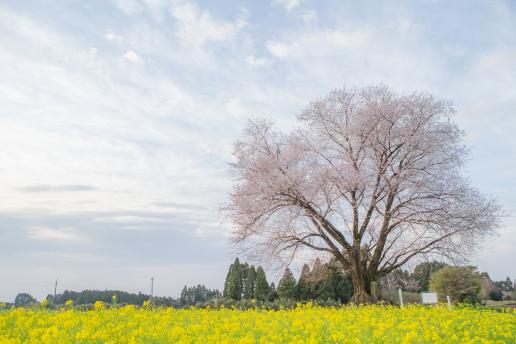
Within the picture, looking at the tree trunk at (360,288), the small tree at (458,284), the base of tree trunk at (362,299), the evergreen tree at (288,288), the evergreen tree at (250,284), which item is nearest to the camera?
the base of tree trunk at (362,299)

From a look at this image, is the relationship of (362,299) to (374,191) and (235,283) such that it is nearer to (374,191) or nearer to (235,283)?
(374,191)

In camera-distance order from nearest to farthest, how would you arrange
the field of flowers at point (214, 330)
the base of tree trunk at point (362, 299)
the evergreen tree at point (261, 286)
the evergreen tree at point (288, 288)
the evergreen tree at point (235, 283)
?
the field of flowers at point (214, 330) → the base of tree trunk at point (362, 299) → the evergreen tree at point (288, 288) → the evergreen tree at point (261, 286) → the evergreen tree at point (235, 283)

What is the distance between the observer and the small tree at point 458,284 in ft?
128

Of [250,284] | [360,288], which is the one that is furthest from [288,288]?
[360,288]

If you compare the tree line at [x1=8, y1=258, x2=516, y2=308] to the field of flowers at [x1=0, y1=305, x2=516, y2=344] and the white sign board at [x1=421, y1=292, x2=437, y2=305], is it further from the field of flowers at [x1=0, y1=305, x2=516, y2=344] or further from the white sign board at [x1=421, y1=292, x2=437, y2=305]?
the field of flowers at [x1=0, y1=305, x2=516, y2=344]

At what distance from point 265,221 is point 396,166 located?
689cm

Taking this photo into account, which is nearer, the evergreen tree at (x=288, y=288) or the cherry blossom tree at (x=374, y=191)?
the cherry blossom tree at (x=374, y=191)

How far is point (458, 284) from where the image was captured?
39250 millimetres

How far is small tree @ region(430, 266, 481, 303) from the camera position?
39031 millimetres

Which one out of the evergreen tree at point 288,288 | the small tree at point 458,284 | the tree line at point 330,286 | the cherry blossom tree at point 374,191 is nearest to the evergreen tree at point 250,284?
the tree line at point 330,286

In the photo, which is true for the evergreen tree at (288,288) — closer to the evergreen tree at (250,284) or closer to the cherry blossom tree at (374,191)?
the evergreen tree at (250,284)

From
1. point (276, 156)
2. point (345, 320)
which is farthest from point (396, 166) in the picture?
point (345, 320)

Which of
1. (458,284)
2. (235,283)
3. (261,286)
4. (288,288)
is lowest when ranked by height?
(288,288)

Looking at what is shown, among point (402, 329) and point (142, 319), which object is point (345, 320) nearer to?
point (402, 329)
